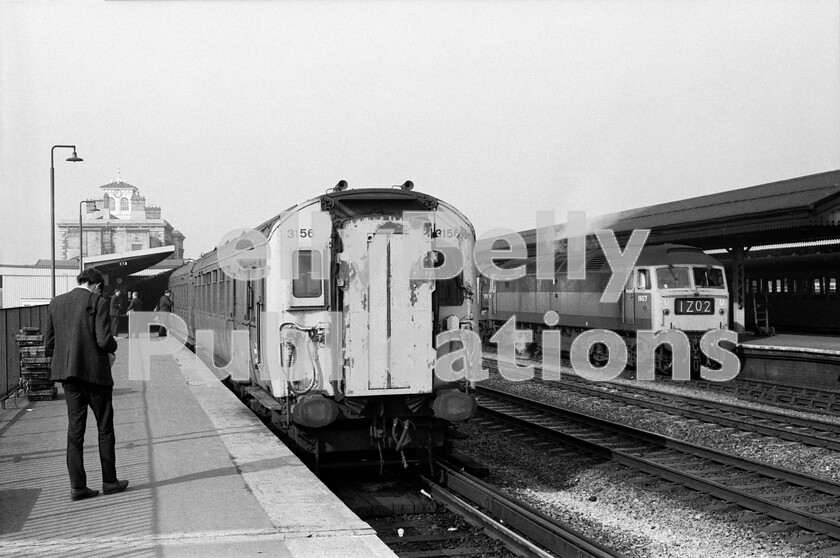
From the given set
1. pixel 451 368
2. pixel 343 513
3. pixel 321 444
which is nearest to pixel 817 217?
pixel 451 368

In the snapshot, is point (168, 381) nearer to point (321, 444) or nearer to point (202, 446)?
point (202, 446)

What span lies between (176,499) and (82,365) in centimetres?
142

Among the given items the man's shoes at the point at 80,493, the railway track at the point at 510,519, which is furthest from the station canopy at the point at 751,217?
the man's shoes at the point at 80,493

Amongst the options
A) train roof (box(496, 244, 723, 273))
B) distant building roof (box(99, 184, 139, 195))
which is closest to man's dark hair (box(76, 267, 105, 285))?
train roof (box(496, 244, 723, 273))

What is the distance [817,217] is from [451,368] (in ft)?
47.0

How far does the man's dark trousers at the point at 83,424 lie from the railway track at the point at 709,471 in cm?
627

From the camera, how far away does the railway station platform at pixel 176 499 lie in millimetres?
5496

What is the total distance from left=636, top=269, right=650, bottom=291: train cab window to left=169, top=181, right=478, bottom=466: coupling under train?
12.0m

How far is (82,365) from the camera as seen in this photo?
6.64 meters

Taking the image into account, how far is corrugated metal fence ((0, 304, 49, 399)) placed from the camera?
12.8 m

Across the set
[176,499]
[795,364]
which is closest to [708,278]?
[795,364]

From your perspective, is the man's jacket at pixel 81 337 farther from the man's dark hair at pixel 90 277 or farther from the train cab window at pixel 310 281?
the train cab window at pixel 310 281

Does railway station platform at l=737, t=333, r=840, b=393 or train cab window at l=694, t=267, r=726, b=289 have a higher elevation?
train cab window at l=694, t=267, r=726, b=289

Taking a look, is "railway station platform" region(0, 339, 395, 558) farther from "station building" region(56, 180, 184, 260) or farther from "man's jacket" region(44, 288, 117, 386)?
"station building" region(56, 180, 184, 260)
